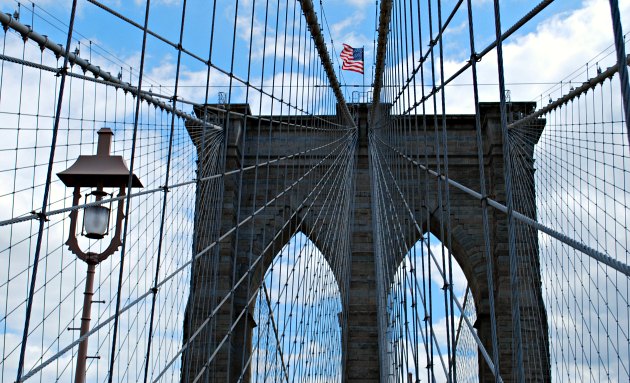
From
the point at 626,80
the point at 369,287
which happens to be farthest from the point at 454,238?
the point at 626,80

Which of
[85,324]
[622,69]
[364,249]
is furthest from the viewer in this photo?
[364,249]

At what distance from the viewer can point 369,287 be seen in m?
18.6

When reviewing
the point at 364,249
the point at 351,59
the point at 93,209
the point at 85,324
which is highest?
the point at 351,59

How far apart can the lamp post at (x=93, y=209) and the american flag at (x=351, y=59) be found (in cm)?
1243

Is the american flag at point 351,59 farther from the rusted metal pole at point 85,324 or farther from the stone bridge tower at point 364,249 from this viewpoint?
the rusted metal pole at point 85,324

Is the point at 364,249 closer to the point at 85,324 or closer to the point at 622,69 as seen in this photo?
the point at 85,324

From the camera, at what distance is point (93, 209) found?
5871mm

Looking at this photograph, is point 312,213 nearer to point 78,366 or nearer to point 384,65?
point 384,65

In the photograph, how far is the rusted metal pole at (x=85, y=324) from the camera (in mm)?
5738

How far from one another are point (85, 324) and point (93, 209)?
71cm

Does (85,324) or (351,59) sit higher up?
(351,59)

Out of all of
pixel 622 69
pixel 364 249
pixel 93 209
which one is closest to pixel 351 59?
pixel 364 249

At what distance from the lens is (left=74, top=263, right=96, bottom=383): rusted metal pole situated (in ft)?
18.8

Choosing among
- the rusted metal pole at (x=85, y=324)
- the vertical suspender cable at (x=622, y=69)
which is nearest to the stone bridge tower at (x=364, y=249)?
the rusted metal pole at (x=85, y=324)
